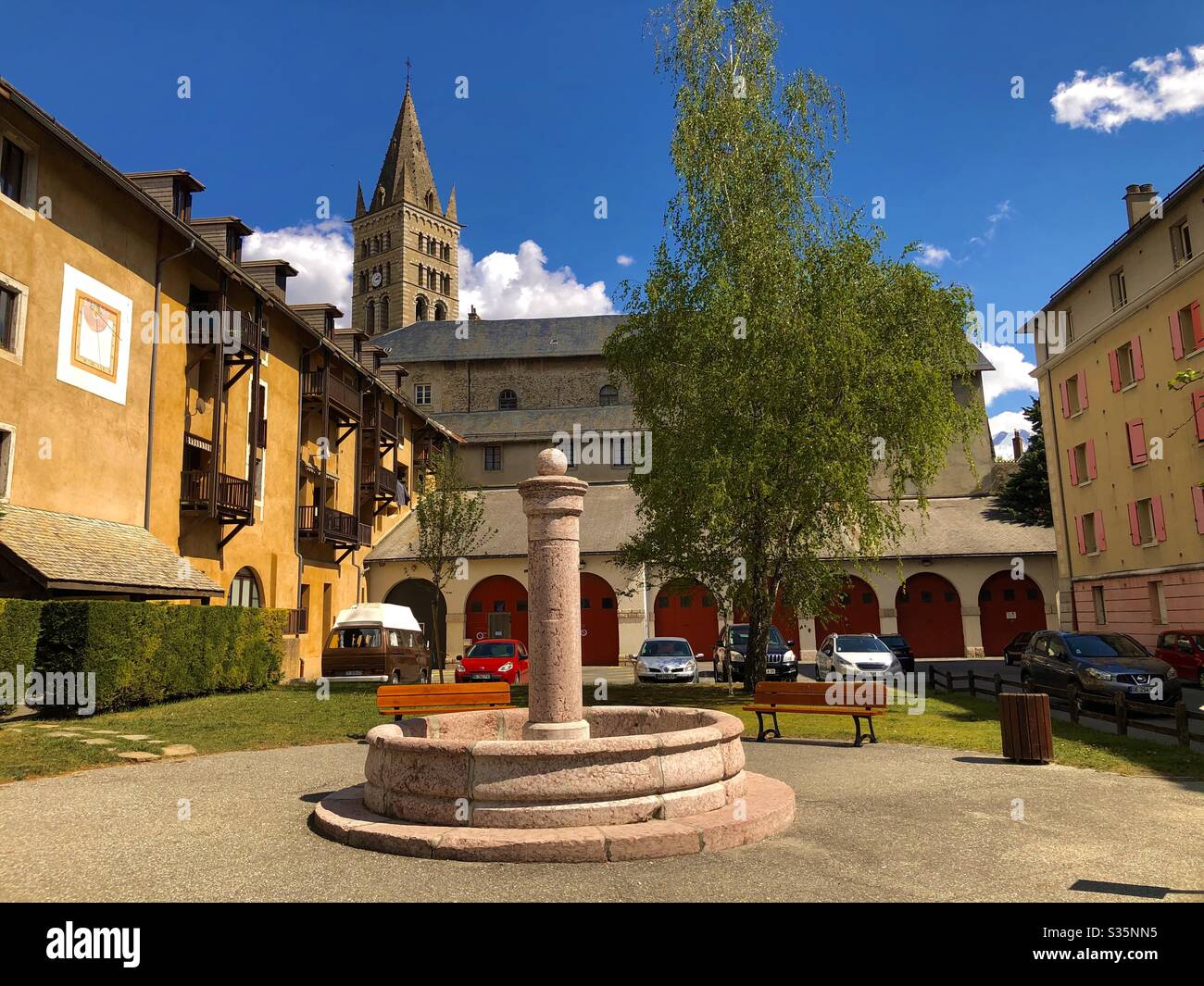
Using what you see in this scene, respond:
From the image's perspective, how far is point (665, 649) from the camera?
80.6ft

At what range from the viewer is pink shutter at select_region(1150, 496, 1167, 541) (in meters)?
24.2

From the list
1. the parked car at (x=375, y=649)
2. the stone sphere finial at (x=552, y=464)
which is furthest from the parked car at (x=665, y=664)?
the stone sphere finial at (x=552, y=464)

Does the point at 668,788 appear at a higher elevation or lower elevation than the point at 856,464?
lower

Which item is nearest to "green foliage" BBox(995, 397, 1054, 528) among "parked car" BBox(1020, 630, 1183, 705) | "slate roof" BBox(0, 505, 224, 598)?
"parked car" BBox(1020, 630, 1183, 705)

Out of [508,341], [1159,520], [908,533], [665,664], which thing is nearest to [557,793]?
[665,664]

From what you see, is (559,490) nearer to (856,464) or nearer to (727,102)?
(856,464)

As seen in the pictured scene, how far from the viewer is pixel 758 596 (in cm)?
1895

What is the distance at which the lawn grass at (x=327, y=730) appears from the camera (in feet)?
34.6

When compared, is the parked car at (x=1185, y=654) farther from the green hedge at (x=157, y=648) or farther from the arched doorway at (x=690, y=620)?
the green hedge at (x=157, y=648)

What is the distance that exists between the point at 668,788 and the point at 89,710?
12389 mm

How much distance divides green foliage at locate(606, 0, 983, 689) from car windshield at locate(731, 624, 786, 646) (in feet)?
16.4

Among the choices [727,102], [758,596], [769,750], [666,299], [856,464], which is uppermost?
[727,102]

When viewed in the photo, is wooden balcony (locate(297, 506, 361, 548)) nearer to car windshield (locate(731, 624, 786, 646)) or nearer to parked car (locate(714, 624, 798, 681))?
parked car (locate(714, 624, 798, 681))
